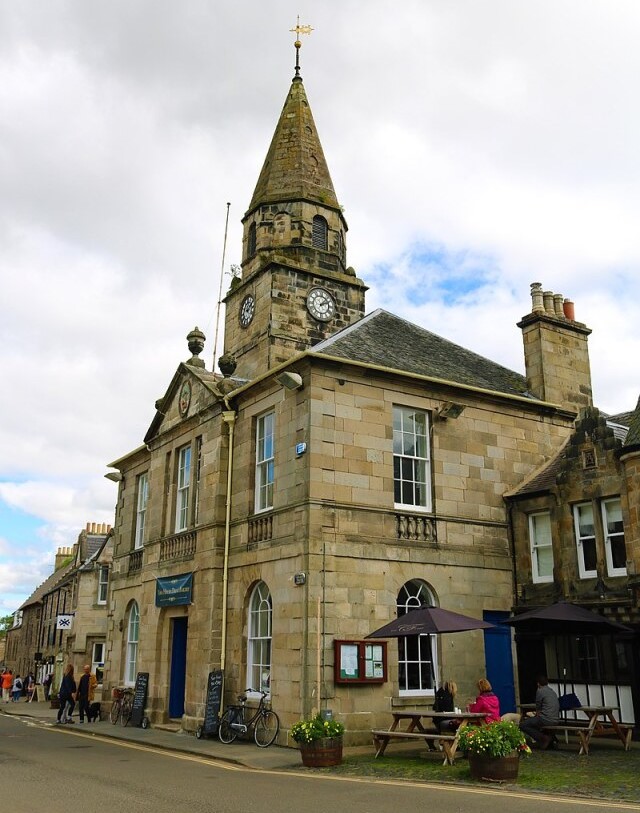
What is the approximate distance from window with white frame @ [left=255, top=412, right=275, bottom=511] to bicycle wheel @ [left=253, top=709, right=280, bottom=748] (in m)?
4.32

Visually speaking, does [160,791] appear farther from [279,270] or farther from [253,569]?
[279,270]

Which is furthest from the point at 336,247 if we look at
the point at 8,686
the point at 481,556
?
the point at 8,686

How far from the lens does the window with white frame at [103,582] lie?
37731 mm

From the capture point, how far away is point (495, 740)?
10.7m

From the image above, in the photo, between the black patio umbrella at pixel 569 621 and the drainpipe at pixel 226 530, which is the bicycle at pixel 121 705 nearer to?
the drainpipe at pixel 226 530

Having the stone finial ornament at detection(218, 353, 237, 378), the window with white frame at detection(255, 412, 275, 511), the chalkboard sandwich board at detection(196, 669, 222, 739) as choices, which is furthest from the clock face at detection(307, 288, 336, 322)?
the chalkboard sandwich board at detection(196, 669, 222, 739)

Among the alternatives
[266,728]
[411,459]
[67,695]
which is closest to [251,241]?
[411,459]

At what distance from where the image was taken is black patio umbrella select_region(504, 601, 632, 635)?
14.5m

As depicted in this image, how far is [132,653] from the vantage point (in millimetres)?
23547

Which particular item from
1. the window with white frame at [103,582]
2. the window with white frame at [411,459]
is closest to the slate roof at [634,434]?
the window with white frame at [411,459]

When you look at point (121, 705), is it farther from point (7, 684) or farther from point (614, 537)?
point (7, 684)

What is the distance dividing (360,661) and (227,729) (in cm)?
329

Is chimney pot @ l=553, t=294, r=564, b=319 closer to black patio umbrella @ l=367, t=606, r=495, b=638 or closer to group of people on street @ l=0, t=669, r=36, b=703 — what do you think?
black patio umbrella @ l=367, t=606, r=495, b=638

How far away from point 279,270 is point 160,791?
1834 cm
